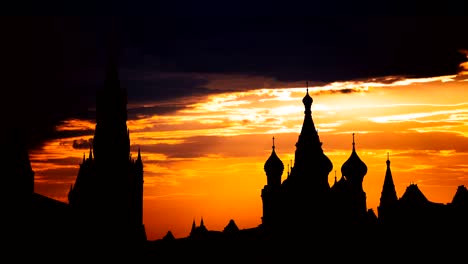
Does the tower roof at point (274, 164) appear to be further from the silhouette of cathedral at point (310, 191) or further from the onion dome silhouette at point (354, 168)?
the onion dome silhouette at point (354, 168)

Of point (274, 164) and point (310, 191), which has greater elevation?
point (274, 164)

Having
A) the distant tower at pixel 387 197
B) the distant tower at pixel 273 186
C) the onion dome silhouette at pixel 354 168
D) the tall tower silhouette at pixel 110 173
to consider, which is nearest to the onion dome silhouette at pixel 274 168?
the distant tower at pixel 273 186

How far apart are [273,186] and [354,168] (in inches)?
388

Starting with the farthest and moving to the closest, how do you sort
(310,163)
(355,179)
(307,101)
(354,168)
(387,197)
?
1. (387,197)
2. (355,179)
3. (354,168)
4. (307,101)
5. (310,163)

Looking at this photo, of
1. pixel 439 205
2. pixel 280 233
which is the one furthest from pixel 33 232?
pixel 439 205

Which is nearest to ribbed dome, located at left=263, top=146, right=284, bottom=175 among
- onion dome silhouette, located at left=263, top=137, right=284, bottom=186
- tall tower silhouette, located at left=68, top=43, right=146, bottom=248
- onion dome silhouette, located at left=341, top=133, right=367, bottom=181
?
onion dome silhouette, located at left=263, top=137, right=284, bottom=186

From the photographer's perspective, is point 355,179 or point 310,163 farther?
point 355,179

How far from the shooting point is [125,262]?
11406 centimetres

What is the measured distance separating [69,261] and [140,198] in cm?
4322

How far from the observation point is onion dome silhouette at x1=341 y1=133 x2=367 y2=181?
103 metres

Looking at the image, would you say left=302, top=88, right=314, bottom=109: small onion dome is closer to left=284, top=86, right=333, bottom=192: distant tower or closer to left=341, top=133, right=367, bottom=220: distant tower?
left=284, top=86, right=333, bottom=192: distant tower

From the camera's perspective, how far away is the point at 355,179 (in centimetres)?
10456

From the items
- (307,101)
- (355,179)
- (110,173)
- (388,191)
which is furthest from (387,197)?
(110,173)

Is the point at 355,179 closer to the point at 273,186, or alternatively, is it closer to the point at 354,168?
the point at 354,168
